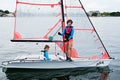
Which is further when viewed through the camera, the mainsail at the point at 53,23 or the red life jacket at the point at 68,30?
the mainsail at the point at 53,23

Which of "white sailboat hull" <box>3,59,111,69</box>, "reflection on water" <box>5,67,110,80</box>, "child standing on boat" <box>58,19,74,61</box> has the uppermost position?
"child standing on boat" <box>58,19,74,61</box>

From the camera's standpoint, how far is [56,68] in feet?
49.4

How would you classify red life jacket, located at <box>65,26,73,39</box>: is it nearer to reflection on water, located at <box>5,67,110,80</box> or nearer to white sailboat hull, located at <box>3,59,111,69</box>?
white sailboat hull, located at <box>3,59,111,69</box>

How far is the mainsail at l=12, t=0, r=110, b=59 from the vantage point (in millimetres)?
15031

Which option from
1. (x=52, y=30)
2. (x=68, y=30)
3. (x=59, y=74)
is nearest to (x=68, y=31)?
(x=68, y=30)

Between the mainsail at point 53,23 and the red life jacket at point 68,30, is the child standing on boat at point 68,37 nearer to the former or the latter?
the red life jacket at point 68,30

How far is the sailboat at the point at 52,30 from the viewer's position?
14.9 m

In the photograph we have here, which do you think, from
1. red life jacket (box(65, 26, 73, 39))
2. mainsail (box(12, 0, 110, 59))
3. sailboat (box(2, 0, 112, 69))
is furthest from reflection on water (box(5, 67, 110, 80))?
red life jacket (box(65, 26, 73, 39))

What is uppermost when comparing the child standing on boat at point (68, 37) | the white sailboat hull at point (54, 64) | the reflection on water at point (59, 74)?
the child standing on boat at point (68, 37)

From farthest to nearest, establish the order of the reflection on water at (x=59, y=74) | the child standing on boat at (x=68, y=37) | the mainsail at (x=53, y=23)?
the mainsail at (x=53, y=23), the child standing on boat at (x=68, y=37), the reflection on water at (x=59, y=74)

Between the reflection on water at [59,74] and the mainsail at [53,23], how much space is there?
787mm

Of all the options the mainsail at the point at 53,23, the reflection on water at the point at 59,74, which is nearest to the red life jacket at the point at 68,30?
the mainsail at the point at 53,23

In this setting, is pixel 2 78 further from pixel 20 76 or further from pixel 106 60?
pixel 106 60

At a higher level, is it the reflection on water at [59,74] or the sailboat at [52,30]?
the sailboat at [52,30]
